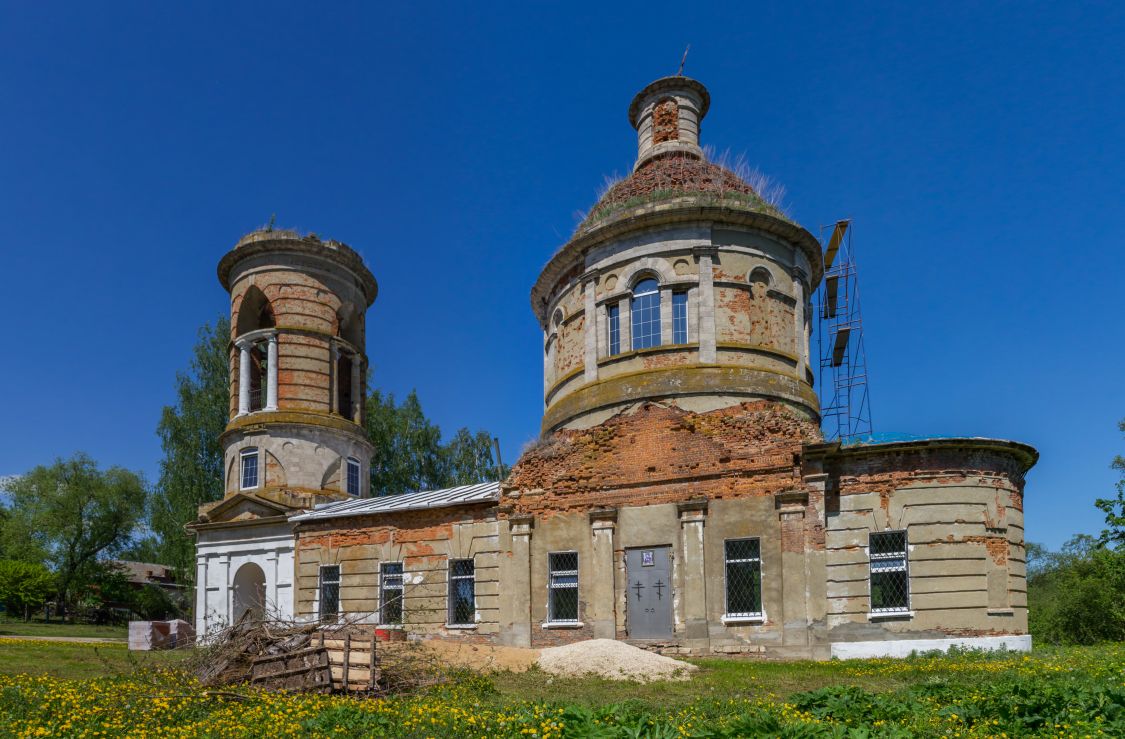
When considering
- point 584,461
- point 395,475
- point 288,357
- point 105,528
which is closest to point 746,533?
point 584,461

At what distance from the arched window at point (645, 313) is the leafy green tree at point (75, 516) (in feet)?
135

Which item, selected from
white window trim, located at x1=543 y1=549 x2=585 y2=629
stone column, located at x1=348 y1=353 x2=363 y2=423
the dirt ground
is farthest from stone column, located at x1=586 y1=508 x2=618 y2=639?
stone column, located at x1=348 y1=353 x2=363 y2=423

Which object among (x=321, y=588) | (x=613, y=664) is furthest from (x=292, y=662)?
(x=321, y=588)

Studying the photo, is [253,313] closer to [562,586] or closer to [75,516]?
[562,586]

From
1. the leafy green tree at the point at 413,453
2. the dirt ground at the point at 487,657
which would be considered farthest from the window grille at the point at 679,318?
the leafy green tree at the point at 413,453

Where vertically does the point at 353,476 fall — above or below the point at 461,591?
above

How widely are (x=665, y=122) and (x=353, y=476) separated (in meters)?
17.2

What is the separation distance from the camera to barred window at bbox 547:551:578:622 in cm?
2064

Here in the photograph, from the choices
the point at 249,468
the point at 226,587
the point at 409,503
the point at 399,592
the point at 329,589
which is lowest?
the point at 226,587

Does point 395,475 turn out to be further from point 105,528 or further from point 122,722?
point 122,722

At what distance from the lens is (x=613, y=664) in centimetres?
1548

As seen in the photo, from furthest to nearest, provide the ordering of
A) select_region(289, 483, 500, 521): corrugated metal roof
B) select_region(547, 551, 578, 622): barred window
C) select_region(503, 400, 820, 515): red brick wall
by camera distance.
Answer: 1. select_region(289, 483, 500, 521): corrugated metal roof
2. select_region(547, 551, 578, 622): barred window
3. select_region(503, 400, 820, 515): red brick wall

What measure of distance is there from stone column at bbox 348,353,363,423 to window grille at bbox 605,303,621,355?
1438cm

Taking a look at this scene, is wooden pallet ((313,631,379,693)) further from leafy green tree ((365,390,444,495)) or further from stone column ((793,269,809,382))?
leafy green tree ((365,390,444,495))
